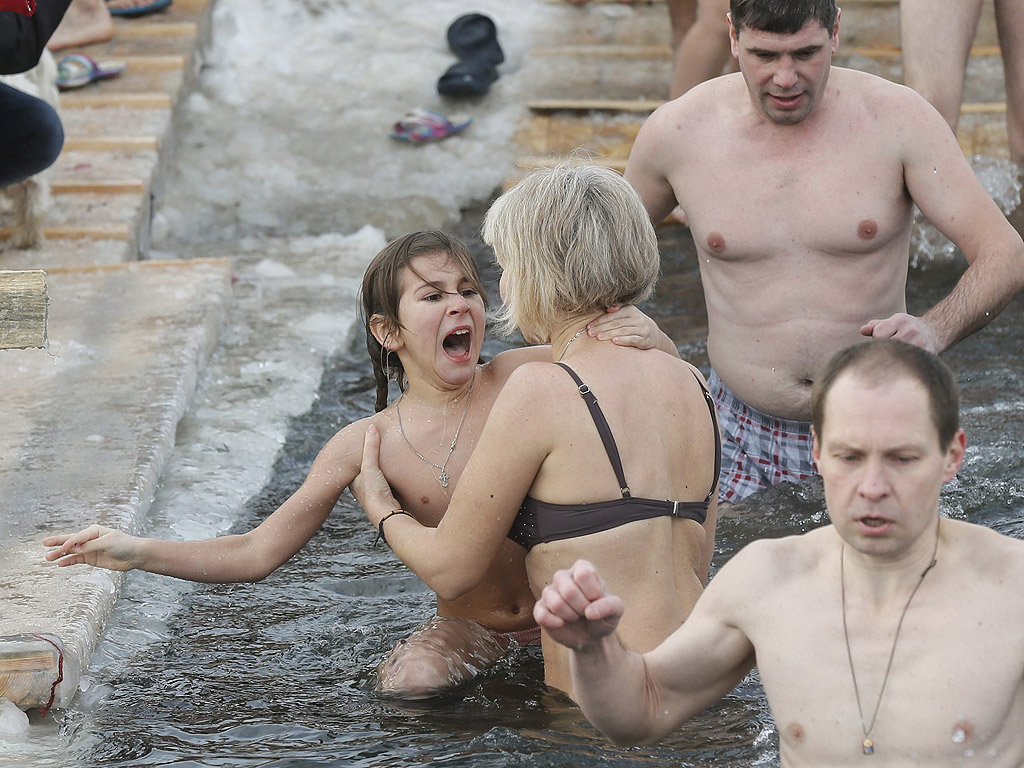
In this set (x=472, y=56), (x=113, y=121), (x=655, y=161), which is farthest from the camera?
(x=472, y=56)

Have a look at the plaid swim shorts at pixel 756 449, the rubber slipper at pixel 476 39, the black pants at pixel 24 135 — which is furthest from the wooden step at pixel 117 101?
the plaid swim shorts at pixel 756 449

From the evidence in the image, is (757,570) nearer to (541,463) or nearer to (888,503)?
(888,503)

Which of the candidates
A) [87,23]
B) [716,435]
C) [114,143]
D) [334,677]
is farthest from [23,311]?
[87,23]

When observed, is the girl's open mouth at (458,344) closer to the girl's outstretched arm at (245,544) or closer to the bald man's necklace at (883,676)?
the girl's outstretched arm at (245,544)

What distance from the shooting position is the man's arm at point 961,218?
347 cm

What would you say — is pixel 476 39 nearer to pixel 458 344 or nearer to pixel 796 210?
pixel 796 210

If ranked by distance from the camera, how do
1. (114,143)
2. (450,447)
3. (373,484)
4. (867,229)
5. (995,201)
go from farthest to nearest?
(114,143)
(995,201)
(867,229)
(450,447)
(373,484)

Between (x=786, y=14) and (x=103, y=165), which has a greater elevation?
(x=786, y=14)

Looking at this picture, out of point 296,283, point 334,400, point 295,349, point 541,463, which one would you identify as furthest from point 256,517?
point 296,283

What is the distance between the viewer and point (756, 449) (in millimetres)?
3969

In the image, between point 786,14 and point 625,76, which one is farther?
point 625,76

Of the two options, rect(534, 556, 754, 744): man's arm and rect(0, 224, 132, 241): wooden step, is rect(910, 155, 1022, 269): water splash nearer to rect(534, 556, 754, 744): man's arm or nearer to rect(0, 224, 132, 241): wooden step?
rect(0, 224, 132, 241): wooden step

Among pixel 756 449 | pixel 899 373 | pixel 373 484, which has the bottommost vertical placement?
pixel 756 449

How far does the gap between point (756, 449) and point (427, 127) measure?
14.3 feet
